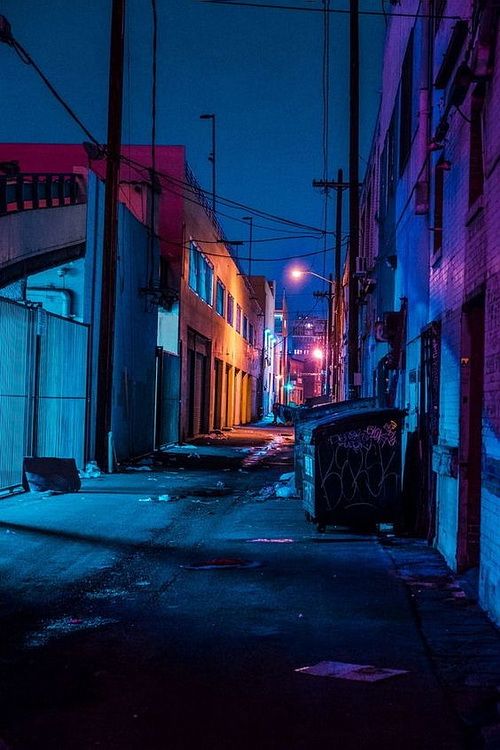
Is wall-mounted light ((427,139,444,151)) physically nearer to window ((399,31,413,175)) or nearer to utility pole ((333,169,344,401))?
window ((399,31,413,175))

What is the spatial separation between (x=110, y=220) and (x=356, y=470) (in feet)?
31.3

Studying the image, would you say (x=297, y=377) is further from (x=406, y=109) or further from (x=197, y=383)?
(x=406, y=109)

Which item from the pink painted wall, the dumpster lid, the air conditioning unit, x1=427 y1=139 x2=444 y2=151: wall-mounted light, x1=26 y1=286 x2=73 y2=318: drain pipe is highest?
the pink painted wall

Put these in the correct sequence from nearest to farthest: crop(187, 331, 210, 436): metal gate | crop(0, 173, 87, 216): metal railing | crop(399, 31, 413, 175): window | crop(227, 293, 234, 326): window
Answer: crop(399, 31, 413, 175): window
crop(0, 173, 87, 216): metal railing
crop(187, 331, 210, 436): metal gate
crop(227, 293, 234, 326): window

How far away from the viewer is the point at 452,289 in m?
9.56

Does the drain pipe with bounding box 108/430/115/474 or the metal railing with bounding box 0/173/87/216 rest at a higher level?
the metal railing with bounding box 0/173/87/216

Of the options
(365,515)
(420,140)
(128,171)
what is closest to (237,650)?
(365,515)

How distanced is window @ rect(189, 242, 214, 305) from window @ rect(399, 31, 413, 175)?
1550 centimetres

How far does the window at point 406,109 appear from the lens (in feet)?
51.8

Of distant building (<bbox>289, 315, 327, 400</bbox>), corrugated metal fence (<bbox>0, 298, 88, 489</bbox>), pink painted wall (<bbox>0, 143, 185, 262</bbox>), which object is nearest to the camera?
corrugated metal fence (<bbox>0, 298, 88, 489</bbox>)

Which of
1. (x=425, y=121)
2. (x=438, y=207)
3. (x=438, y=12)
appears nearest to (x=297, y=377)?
(x=425, y=121)

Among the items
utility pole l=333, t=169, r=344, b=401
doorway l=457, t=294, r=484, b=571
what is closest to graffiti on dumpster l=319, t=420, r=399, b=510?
doorway l=457, t=294, r=484, b=571

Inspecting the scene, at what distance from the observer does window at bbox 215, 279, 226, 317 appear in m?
41.2

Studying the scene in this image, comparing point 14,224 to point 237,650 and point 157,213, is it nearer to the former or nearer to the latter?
point 157,213
